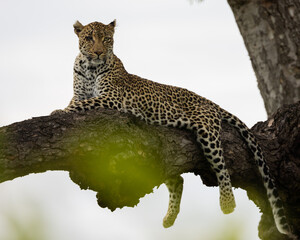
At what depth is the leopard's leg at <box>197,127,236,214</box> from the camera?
6.19 metres

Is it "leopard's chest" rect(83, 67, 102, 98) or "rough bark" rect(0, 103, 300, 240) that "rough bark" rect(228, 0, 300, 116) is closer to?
"rough bark" rect(0, 103, 300, 240)

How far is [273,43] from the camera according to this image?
29.5 feet

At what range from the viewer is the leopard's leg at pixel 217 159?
619 centimetres

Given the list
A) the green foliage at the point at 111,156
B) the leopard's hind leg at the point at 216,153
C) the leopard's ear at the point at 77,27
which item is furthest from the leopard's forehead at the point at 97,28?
the green foliage at the point at 111,156

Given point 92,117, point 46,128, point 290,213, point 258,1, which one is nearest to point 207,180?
point 290,213

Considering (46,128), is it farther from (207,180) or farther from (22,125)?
(207,180)

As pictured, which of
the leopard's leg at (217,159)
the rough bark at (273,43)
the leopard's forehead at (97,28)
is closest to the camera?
the leopard's leg at (217,159)

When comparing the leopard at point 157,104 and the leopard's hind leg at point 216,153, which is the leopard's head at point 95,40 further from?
the leopard's hind leg at point 216,153

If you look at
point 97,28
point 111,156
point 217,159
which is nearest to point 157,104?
point 217,159

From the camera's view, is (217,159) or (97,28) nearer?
(217,159)

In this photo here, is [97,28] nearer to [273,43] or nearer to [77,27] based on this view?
[77,27]

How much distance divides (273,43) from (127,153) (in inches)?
205

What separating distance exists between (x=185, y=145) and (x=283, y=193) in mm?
1786

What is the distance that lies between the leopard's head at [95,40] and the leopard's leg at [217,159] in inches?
89.1
